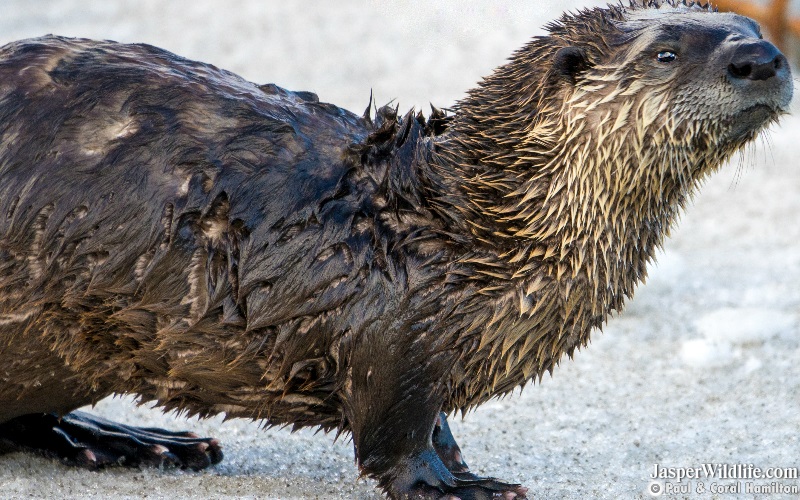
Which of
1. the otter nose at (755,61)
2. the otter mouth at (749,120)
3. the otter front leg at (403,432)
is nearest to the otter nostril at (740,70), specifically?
the otter nose at (755,61)

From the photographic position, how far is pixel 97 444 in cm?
439

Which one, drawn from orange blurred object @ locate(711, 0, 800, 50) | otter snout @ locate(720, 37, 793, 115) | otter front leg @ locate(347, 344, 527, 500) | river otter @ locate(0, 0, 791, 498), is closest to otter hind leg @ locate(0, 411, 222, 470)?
river otter @ locate(0, 0, 791, 498)

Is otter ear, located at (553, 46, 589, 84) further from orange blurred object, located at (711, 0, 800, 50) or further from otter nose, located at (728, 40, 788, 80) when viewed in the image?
orange blurred object, located at (711, 0, 800, 50)

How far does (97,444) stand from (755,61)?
2.74 metres

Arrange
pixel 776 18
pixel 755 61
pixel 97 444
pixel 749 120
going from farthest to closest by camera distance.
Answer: pixel 776 18, pixel 97 444, pixel 749 120, pixel 755 61

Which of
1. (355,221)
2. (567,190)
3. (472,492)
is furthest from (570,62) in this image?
(472,492)

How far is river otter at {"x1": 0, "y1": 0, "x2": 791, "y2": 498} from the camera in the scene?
362 cm

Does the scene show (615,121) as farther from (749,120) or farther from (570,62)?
(749,120)

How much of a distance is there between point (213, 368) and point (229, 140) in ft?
2.43

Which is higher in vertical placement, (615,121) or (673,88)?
(673,88)

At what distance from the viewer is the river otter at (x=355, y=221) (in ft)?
11.9

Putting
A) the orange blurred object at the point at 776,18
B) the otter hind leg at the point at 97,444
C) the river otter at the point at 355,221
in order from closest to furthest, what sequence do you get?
the river otter at the point at 355,221
the otter hind leg at the point at 97,444
the orange blurred object at the point at 776,18

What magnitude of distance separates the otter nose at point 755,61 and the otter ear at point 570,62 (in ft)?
1.55

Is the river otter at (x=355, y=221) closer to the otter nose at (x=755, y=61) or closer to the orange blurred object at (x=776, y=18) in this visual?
the otter nose at (x=755, y=61)
